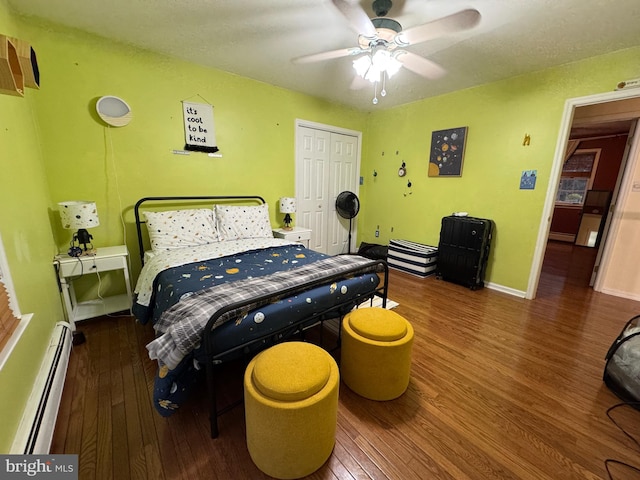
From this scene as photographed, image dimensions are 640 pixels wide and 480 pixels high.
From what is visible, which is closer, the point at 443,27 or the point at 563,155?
the point at 443,27

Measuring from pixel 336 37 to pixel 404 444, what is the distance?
286 centimetres

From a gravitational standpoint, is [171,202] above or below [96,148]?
below

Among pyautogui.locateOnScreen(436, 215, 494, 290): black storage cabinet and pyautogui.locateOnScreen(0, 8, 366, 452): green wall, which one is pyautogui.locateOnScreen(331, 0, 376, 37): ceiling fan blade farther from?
pyautogui.locateOnScreen(436, 215, 494, 290): black storage cabinet

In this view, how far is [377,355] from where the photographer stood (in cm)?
150

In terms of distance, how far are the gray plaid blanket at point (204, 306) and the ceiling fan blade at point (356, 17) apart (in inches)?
59.9

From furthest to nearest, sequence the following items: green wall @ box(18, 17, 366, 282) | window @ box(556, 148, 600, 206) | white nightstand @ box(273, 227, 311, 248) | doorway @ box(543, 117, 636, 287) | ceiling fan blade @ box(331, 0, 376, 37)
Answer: window @ box(556, 148, 600, 206), doorway @ box(543, 117, 636, 287), white nightstand @ box(273, 227, 311, 248), green wall @ box(18, 17, 366, 282), ceiling fan blade @ box(331, 0, 376, 37)

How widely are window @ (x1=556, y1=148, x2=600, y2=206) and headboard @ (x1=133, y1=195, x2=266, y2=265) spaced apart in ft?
21.0

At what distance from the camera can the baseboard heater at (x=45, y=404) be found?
1118 mm

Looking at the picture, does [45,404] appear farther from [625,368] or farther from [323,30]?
[625,368]

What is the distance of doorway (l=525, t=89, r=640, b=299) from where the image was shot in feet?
8.18

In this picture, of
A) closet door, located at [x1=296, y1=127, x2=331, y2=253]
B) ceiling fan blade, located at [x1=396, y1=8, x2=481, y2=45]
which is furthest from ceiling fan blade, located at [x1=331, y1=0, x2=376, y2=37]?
closet door, located at [x1=296, y1=127, x2=331, y2=253]

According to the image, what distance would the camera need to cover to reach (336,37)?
218 cm

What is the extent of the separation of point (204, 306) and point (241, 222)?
174 centimetres

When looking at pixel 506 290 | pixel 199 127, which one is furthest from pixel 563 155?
pixel 199 127
